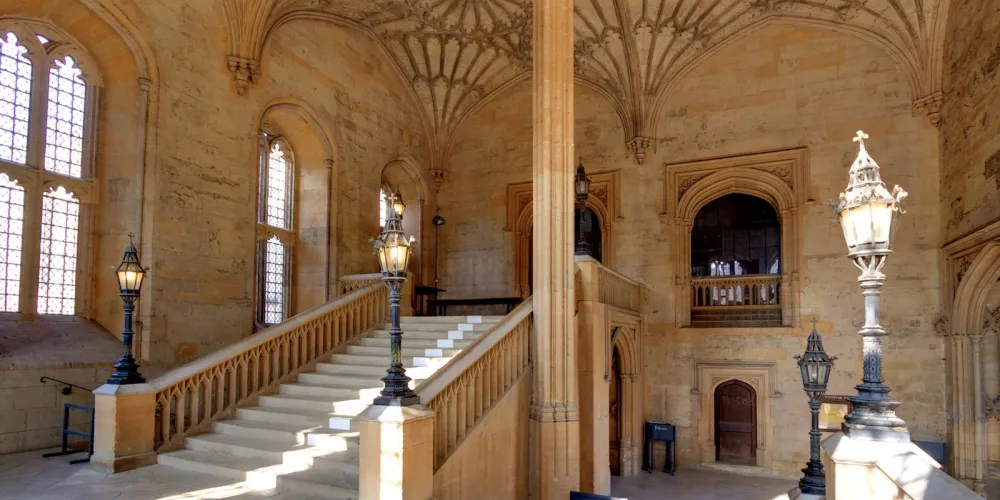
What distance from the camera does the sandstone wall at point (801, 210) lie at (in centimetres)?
1176

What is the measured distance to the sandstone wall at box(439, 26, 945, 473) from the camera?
463 inches

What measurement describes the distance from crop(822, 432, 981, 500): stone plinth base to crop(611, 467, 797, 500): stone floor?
7208 millimetres

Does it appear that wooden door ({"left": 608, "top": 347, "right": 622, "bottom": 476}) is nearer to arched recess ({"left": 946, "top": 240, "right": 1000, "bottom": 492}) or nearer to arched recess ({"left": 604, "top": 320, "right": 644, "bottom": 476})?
arched recess ({"left": 604, "top": 320, "right": 644, "bottom": 476})

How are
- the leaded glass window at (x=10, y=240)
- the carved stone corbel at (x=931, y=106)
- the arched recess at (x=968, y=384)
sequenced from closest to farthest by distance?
the leaded glass window at (x=10, y=240) → the arched recess at (x=968, y=384) → the carved stone corbel at (x=931, y=106)

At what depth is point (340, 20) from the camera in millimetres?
12727

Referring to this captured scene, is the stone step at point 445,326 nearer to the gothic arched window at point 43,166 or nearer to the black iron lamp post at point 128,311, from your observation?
the black iron lamp post at point 128,311

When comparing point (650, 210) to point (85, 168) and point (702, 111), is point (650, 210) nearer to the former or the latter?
point (702, 111)

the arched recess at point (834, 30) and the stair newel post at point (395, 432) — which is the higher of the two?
the arched recess at point (834, 30)

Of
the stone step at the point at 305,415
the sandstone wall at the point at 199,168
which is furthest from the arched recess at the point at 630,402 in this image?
the stone step at the point at 305,415

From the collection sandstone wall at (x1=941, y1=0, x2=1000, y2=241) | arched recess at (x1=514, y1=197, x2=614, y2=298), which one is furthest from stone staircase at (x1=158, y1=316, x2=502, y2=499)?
sandstone wall at (x1=941, y1=0, x2=1000, y2=241)

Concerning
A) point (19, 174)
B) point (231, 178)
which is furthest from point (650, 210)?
point (19, 174)

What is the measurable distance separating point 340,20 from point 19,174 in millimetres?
6550

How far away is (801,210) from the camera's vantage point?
1275 centimetres

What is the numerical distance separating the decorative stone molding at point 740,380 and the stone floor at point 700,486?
1.65ft
